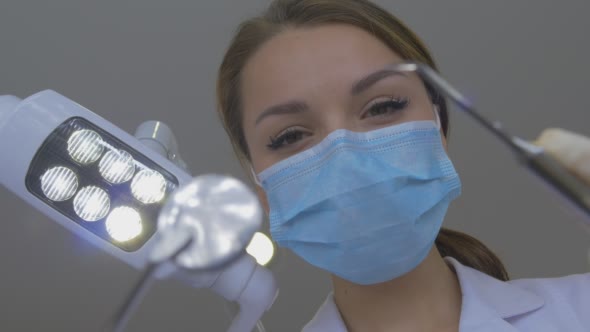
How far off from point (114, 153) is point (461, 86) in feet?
4.25

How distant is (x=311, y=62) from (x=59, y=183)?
42cm

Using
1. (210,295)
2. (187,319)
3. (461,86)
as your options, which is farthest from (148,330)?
(461,86)

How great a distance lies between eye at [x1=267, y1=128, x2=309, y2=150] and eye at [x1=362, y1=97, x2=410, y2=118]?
111 mm

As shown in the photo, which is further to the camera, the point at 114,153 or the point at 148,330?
the point at 148,330

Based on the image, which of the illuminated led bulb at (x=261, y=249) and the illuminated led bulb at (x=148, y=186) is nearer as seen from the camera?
the illuminated led bulb at (x=148, y=186)

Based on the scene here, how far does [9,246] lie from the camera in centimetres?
191

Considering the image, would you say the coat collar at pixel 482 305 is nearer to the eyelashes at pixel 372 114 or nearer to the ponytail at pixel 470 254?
the ponytail at pixel 470 254

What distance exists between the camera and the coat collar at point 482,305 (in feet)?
3.15

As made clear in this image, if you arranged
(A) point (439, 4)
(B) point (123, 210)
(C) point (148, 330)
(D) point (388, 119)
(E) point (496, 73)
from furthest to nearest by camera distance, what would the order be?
(C) point (148, 330) < (E) point (496, 73) < (A) point (439, 4) < (D) point (388, 119) < (B) point (123, 210)

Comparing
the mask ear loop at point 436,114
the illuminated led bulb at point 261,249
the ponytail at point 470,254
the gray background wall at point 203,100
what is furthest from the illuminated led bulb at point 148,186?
the gray background wall at point 203,100

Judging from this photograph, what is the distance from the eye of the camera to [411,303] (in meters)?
1.01

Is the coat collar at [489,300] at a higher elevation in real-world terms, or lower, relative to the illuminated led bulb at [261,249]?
higher

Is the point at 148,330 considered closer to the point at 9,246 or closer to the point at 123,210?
the point at 9,246

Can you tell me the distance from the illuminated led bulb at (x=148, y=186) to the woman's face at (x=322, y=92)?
214mm
